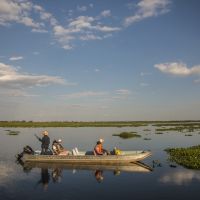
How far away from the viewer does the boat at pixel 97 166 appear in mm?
27172

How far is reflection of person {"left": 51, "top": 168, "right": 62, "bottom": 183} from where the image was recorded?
23.5m

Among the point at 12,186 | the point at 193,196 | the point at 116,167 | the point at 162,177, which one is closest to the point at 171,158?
the point at 116,167

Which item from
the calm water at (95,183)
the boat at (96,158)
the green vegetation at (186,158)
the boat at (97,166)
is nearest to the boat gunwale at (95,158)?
the boat at (96,158)

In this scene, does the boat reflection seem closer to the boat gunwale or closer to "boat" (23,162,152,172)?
"boat" (23,162,152,172)

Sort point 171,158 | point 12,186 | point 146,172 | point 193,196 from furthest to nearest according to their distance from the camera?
point 171,158
point 146,172
point 12,186
point 193,196

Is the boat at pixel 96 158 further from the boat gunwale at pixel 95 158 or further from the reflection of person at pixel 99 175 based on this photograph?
the reflection of person at pixel 99 175

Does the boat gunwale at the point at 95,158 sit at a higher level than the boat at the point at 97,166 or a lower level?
higher

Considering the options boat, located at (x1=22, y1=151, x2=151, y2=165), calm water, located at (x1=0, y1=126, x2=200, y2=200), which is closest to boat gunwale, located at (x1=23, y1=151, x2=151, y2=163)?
boat, located at (x1=22, y1=151, x2=151, y2=165)

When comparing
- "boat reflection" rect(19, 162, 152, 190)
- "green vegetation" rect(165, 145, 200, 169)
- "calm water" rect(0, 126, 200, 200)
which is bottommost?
"calm water" rect(0, 126, 200, 200)

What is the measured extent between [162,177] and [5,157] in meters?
17.6

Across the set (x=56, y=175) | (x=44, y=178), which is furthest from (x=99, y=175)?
(x=44, y=178)

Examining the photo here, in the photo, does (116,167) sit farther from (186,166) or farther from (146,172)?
(186,166)

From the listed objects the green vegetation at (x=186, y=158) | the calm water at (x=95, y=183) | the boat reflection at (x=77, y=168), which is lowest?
the calm water at (x=95, y=183)

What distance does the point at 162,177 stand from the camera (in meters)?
23.6
